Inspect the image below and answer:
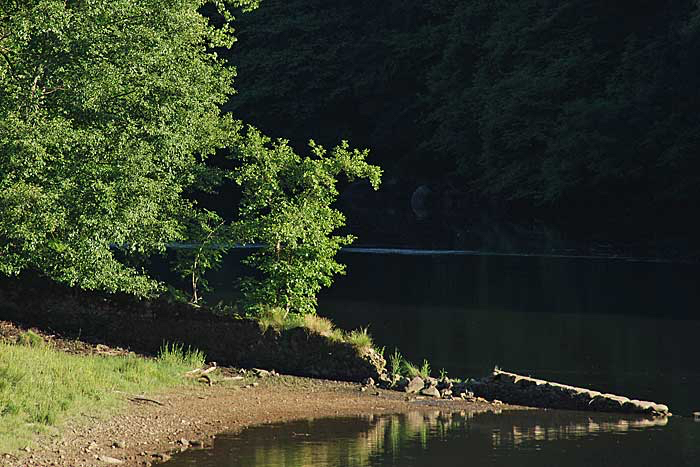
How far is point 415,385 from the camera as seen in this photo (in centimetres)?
2123

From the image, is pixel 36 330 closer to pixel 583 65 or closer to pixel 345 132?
pixel 583 65

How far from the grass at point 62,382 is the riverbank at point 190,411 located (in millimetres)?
176

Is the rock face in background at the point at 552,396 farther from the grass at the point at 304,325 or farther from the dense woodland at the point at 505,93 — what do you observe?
the dense woodland at the point at 505,93

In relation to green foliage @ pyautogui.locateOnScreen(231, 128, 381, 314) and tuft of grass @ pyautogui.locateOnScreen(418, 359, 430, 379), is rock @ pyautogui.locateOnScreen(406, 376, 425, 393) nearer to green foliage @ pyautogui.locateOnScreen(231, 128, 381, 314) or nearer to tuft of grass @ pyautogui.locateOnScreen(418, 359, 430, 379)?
tuft of grass @ pyautogui.locateOnScreen(418, 359, 430, 379)

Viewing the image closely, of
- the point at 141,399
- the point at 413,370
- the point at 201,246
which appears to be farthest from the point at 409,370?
the point at 141,399

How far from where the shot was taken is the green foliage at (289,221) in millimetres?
23156

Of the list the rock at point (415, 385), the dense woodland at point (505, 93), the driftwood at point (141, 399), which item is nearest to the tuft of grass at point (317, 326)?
the rock at point (415, 385)

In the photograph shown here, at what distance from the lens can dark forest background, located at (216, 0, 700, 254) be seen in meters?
51.3

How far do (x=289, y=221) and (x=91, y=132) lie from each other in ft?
12.9

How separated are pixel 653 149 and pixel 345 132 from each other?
87.4ft

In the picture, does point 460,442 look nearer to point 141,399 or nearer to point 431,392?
point 431,392

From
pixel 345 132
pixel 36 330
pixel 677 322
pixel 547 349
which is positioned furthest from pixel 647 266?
pixel 345 132

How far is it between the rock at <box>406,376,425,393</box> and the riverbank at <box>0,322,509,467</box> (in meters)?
0.32

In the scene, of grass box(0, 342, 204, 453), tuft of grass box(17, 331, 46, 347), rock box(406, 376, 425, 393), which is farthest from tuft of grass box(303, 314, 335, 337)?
tuft of grass box(17, 331, 46, 347)
